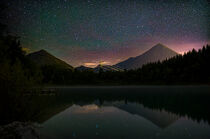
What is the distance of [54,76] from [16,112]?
12195 cm

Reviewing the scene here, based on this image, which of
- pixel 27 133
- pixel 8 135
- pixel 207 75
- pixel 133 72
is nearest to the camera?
pixel 8 135

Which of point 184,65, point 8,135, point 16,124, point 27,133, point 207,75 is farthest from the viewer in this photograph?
point 184,65

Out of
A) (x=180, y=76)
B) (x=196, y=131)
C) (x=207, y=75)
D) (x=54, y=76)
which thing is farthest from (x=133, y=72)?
(x=196, y=131)

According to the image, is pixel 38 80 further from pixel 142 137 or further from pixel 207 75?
pixel 207 75

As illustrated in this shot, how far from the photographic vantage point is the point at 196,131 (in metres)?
10.2

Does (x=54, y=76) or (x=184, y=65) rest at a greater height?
(x=184, y=65)

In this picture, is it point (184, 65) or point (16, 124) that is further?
point (184, 65)

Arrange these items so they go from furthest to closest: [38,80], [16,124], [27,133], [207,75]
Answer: [207,75], [38,80], [16,124], [27,133]

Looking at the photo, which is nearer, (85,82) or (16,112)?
(16,112)

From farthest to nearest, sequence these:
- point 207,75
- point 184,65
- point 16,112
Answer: point 184,65, point 207,75, point 16,112

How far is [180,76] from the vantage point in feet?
358

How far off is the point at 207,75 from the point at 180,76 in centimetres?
1659

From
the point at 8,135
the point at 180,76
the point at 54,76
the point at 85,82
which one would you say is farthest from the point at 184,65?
the point at 8,135

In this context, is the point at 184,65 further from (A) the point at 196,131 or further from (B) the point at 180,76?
(A) the point at 196,131
